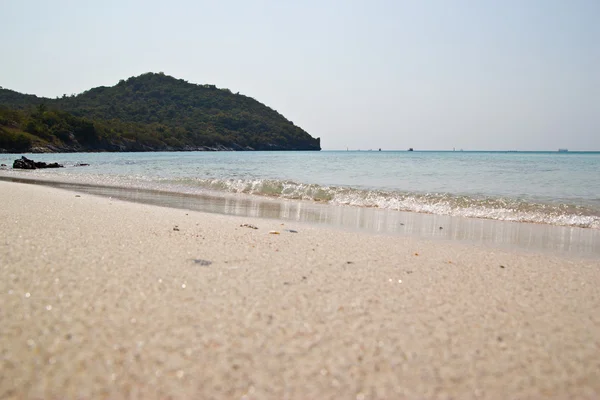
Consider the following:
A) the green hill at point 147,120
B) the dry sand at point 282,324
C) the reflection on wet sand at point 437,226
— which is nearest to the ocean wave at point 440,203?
the reflection on wet sand at point 437,226

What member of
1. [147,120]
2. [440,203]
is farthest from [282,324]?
[147,120]

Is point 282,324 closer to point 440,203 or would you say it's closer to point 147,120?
point 440,203

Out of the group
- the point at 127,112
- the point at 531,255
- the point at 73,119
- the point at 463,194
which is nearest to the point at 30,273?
the point at 531,255

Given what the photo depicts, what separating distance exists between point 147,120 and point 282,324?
403 ft

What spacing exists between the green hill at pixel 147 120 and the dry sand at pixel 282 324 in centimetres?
7376

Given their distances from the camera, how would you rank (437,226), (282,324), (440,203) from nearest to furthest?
(282,324), (437,226), (440,203)

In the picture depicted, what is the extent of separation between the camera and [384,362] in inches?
108

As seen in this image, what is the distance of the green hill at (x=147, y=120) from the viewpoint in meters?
77.5

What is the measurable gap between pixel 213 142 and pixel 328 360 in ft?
384

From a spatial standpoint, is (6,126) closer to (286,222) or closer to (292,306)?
(286,222)

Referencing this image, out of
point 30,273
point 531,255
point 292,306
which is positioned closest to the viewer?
point 292,306

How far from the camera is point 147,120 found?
383ft

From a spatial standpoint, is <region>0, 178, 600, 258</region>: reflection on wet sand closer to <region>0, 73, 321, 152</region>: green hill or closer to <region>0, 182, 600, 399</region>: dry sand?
<region>0, 182, 600, 399</region>: dry sand

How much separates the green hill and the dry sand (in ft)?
242
